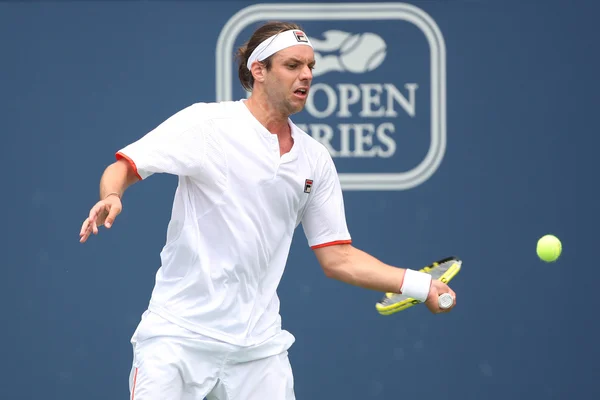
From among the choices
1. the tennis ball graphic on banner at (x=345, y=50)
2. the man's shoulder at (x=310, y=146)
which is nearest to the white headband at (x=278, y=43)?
the man's shoulder at (x=310, y=146)

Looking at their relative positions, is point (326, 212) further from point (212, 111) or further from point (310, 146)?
point (212, 111)

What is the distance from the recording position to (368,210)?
17.0 ft

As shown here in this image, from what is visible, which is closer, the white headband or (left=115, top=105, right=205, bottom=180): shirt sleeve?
(left=115, top=105, right=205, bottom=180): shirt sleeve

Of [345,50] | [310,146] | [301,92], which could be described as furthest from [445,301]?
[345,50]

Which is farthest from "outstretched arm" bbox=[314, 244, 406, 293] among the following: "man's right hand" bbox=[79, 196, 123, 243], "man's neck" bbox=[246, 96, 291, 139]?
"man's right hand" bbox=[79, 196, 123, 243]

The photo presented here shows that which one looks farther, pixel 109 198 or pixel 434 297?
pixel 434 297

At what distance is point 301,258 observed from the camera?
5.18m

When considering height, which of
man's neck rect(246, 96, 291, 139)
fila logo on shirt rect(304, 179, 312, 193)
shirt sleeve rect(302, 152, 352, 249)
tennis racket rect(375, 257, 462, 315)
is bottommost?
tennis racket rect(375, 257, 462, 315)

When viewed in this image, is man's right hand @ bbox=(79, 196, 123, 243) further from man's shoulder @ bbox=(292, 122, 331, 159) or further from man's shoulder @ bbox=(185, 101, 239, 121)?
man's shoulder @ bbox=(292, 122, 331, 159)

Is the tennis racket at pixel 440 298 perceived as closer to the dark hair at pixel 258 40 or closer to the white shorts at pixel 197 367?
the white shorts at pixel 197 367

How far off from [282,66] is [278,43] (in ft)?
0.27

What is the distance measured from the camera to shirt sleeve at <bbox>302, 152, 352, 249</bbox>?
153 inches

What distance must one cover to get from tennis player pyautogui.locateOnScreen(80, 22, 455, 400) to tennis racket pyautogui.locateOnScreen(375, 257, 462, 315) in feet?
0.14

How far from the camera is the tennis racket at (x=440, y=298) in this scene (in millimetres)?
3809
